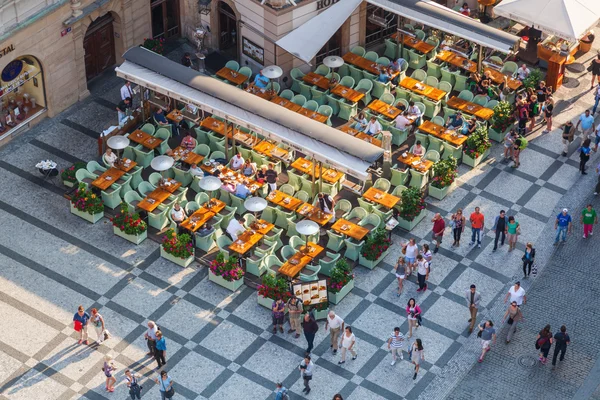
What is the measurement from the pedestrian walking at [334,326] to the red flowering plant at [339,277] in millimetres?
1769

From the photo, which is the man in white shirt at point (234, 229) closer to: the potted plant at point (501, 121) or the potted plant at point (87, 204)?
the potted plant at point (87, 204)

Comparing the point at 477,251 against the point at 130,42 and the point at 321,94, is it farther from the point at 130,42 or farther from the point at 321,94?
the point at 130,42

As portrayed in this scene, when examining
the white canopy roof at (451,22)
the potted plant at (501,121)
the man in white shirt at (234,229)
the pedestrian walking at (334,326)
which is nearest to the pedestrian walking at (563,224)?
the potted plant at (501,121)

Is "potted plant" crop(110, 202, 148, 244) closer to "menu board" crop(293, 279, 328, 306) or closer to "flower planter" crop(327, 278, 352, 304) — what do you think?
"menu board" crop(293, 279, 328, 306)

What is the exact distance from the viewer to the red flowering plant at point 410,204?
49219 millimetres

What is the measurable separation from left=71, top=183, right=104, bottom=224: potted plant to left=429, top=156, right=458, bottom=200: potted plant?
487 inches

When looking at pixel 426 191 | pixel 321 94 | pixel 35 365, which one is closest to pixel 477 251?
pixel 426 191

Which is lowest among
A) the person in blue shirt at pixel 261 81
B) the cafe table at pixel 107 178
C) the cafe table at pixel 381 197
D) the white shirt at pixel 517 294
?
the white shirt at pixel 517 294

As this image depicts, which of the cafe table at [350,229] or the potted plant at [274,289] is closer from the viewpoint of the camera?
the potted plant at [274,289]

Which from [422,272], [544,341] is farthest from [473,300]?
[544,341]

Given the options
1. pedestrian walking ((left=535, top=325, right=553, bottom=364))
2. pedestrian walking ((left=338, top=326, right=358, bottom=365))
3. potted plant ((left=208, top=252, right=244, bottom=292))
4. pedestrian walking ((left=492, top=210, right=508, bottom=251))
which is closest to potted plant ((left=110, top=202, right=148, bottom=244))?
potted plant ((left=208, top=252, right=244, bottom=292))

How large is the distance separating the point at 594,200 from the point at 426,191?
6.40 m

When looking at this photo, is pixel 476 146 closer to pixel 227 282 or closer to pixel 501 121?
pixel 501 121

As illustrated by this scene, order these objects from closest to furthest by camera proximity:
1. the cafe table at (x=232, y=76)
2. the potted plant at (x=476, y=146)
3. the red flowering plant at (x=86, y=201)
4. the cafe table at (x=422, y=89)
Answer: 1. the red flowering plant at (x=86, y=201)
2. the potted plant at (x=476, y=146)
3. the cafe table at (x=422, y=89)
4. the cafe table at (x=232, y=76)
